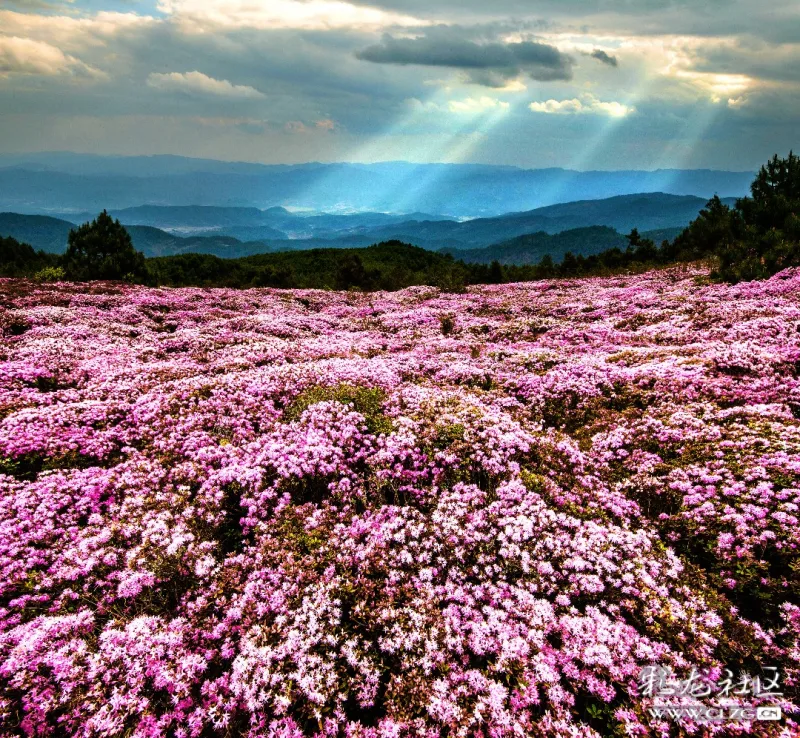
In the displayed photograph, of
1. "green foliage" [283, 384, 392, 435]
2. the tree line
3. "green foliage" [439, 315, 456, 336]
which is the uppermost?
the tree line

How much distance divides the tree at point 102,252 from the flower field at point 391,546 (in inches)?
1577

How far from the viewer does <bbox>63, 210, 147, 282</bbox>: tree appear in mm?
46844

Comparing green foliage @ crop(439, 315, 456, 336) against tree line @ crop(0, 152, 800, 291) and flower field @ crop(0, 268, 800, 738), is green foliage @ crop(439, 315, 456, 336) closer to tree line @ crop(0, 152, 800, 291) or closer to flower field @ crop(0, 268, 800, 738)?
flower field @ crop(0, 268, 800, 738)

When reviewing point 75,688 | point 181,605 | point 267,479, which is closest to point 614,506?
point 267,479

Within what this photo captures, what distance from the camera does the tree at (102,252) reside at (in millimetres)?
46844

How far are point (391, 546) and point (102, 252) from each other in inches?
2291

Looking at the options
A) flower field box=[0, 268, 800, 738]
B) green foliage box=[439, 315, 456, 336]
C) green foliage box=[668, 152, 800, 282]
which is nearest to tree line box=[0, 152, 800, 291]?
green foliage box=[668, 152, 800, 282]

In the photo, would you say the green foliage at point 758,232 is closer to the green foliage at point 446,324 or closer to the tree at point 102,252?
the green foliage at point 446,324

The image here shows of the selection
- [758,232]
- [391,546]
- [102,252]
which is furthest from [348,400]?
[102,252]

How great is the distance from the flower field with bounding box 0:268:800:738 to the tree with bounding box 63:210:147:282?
4005cm

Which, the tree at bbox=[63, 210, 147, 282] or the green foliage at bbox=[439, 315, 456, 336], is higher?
the tree at bbox=[63, 210, 147, 282]

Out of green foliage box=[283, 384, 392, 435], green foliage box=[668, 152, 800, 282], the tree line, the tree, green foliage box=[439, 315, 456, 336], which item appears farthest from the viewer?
the tree

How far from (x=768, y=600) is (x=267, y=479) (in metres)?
8.21

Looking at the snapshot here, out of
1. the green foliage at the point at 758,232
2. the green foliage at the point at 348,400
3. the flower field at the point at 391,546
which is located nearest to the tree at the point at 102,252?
the flower field at the point at 391,546
